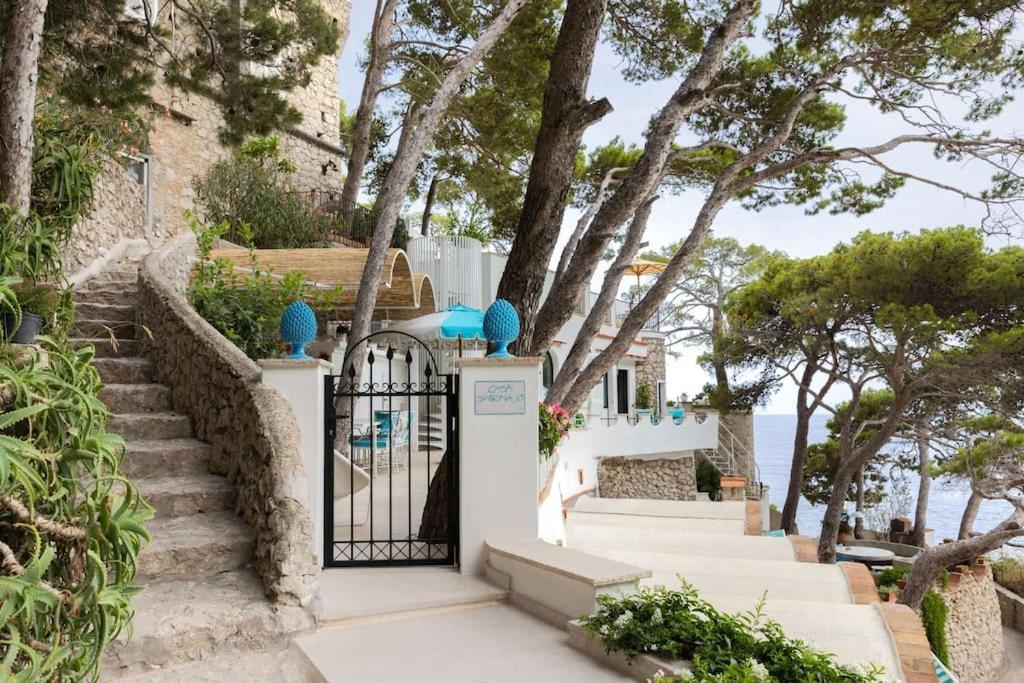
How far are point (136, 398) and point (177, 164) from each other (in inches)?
435

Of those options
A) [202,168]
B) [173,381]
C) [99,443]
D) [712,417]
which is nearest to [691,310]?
[712,417]

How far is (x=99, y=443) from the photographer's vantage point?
2.13 meters

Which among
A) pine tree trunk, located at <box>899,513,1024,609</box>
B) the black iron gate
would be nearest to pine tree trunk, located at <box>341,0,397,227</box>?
the black iron gate

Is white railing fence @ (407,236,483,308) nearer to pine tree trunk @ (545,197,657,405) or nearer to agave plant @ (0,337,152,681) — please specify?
pine tree trunk @ (545,197,657,405)

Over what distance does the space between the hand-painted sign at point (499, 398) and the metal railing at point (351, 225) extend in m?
9.17

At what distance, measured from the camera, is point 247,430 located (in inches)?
162

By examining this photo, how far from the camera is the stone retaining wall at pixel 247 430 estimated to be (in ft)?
11.5

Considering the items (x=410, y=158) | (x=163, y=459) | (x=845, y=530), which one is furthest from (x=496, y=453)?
(x=845, y=530)

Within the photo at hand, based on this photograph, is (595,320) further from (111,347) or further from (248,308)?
(111,347)

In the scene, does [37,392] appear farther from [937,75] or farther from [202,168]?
[202,168]

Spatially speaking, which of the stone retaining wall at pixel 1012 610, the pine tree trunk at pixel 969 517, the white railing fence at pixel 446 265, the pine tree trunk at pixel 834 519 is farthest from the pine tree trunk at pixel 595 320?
the stone retaining wall at pixel 1012 610

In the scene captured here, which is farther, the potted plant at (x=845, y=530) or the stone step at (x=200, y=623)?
the potted plant at (x=845, y=530)

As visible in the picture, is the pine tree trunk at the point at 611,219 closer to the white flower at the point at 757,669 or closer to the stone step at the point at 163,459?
the stone step at the point at 163,459

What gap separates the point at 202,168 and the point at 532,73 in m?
9.08
